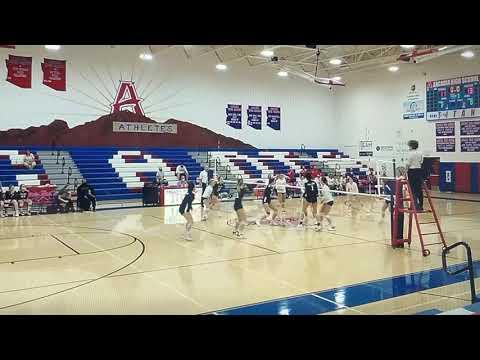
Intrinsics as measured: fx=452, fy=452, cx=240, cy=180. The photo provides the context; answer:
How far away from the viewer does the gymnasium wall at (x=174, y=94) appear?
67.4 ft

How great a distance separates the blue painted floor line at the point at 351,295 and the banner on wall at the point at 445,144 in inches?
666

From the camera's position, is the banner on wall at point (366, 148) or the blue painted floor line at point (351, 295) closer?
the blue painted floor line at point (351, 295)

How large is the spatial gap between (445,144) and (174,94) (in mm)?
14311

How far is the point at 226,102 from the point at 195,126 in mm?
2385

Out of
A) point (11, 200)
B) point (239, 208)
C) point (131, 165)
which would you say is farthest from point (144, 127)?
point (239, 208)

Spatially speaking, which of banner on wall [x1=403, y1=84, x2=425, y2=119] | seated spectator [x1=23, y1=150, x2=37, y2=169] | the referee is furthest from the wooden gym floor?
banner on wall [x1=403, y1=84, x2=425, y2=119]

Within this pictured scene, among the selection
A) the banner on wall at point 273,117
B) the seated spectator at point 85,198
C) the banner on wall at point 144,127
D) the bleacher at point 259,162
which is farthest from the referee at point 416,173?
the banner on wall at point 273,117

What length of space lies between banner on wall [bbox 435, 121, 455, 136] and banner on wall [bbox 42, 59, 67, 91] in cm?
1873

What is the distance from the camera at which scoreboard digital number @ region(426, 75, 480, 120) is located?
21906 mm

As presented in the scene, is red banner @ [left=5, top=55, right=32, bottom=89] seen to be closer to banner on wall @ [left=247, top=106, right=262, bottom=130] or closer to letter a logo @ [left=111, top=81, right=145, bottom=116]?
letter a logo @ [left=111, top=81, right=145, bottom=116]

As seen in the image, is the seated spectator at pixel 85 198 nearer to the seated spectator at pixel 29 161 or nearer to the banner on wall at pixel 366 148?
the seated spectator at pixel 29 161

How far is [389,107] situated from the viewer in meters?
26.1
